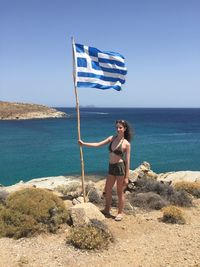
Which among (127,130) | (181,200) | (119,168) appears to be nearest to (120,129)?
(127,130)

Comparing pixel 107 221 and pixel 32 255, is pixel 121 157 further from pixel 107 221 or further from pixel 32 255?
pixel 32 255

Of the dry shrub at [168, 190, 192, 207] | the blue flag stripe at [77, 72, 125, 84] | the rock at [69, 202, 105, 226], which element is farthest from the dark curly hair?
the dry shrub at [168, 190, 192, 207]

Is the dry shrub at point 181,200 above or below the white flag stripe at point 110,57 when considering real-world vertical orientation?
below

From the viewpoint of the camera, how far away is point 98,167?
32.9 meters

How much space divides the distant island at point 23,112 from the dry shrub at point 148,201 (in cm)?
11011

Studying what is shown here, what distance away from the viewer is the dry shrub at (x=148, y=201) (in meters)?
11.8

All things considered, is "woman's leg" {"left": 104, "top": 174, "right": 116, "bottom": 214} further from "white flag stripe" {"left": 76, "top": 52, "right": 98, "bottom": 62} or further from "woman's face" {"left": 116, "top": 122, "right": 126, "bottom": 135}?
"white flag stripe" {"left": 76, "top": 52, "right": 98, "bottom": 62}

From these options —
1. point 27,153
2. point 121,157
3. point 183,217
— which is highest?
point 121,157

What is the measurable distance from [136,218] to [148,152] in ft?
109

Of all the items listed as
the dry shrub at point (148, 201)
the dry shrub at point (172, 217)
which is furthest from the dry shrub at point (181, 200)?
the dry shrub at point (172, 217)

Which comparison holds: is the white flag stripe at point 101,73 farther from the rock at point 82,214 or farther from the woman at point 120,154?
the rock at point 82,214

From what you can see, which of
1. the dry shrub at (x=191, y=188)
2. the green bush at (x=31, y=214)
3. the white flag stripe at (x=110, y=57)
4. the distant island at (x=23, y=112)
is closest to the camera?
the green bush at (x=31, y=214)

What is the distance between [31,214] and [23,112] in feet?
395

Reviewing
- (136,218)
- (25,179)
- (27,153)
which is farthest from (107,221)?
(27,153)
